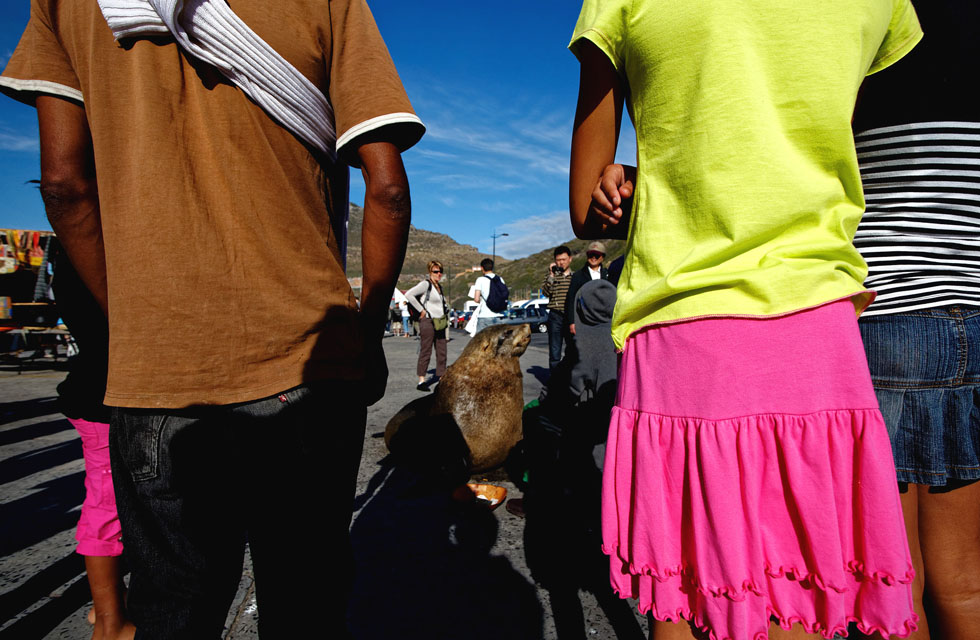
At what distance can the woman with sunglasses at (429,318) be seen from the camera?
8.15 m

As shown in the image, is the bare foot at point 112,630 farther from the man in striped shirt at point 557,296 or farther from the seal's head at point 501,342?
the man in striped shirt at point 557,296

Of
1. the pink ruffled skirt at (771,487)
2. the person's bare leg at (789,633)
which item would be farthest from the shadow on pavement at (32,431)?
the person's bare leg at (789,633)

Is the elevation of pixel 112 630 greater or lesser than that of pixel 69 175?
lesser

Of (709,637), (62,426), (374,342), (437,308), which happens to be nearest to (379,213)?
(374,342)

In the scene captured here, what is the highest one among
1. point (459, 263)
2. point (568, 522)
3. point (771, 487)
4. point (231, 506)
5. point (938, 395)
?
point (459, 263)

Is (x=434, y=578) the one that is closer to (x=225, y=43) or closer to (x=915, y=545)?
(x=915, y=545)

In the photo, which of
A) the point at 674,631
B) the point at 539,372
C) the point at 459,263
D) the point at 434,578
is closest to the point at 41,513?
the point at 434,578

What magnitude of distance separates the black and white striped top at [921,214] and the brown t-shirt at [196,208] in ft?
3.81

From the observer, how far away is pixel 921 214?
3.60ft

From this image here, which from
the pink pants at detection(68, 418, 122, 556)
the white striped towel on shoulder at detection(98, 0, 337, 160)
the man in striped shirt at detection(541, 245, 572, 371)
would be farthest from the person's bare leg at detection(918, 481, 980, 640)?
the man in striped shirt at detection(541, 245, 572, 371)

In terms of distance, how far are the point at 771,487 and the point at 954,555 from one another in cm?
80

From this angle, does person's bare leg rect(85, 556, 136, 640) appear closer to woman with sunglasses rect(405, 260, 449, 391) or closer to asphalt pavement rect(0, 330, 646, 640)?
asphalt pavement rect(0, 330, 646, 640)

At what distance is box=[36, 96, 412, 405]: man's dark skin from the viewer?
1.09 metres

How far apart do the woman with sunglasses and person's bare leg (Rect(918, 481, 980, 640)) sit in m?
7.13
